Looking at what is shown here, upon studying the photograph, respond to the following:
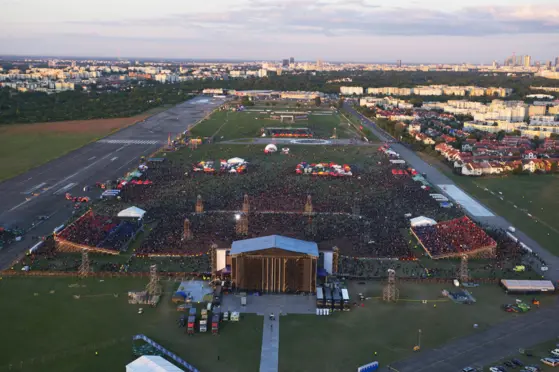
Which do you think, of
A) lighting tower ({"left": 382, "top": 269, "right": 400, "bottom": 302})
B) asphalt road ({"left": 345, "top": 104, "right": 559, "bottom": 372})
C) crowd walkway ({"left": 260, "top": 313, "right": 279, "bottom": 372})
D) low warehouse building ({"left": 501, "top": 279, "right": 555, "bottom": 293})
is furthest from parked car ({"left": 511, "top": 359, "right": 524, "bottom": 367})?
crowd walkway ({"left": 260, "top": 313, "right": 279, "bottom": 372})

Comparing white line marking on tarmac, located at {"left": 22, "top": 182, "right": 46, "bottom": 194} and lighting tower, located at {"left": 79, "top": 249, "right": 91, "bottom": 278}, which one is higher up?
white line marking on tarmac, located at {"left": 22, "top": 182, "right": 46, "bottom": 194}

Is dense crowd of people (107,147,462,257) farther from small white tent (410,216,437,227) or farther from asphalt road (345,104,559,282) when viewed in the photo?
asphalt road (345,104,559,282)

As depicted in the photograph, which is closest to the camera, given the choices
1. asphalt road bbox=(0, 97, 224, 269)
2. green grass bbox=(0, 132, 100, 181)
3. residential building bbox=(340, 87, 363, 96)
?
asphalt road bbox=(0, 97, 224, 269)

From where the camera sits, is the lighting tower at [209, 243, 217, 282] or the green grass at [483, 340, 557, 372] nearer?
the green grass at [483, 340, 557, 372]

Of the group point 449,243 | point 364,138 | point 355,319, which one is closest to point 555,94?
point 364,138

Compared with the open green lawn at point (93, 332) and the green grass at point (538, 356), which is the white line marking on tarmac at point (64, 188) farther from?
the green grass at point (538, 356)

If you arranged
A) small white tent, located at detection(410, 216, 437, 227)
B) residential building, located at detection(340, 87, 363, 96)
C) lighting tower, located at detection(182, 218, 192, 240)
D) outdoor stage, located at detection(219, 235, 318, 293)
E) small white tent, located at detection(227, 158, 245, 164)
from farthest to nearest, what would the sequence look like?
residential building, located at detection(340, 87, 363, 96)
small white tent, located at detection(227, 158, 245, 164)
small white tent, located at detection(410, 216, 437, 227)
lighting tower, located at detection(182, 218, 192, 240)
outdoor stage, located at detection(219, 235, 318, 293)

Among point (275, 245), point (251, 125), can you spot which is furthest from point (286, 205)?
point (251, 125)
